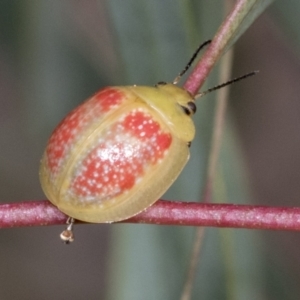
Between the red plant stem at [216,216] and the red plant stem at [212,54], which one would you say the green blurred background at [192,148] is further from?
the red plant stem at [216,216]

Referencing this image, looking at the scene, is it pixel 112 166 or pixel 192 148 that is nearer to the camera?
pixel 112 166

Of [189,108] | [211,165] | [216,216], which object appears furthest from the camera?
[211,165]

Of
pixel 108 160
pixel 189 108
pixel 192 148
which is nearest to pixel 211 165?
pixel 192 148

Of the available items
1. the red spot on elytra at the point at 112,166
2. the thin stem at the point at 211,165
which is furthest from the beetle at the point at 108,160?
the thin stem at the point at 211,165

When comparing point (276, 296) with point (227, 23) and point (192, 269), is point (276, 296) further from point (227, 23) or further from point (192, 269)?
point (227, 23)

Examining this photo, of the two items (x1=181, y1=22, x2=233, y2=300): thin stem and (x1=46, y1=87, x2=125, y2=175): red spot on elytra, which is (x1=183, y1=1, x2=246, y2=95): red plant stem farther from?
(x1=181, y1=22, x2=233, y2=300): thin stem

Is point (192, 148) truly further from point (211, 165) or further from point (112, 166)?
point (112, 166)
